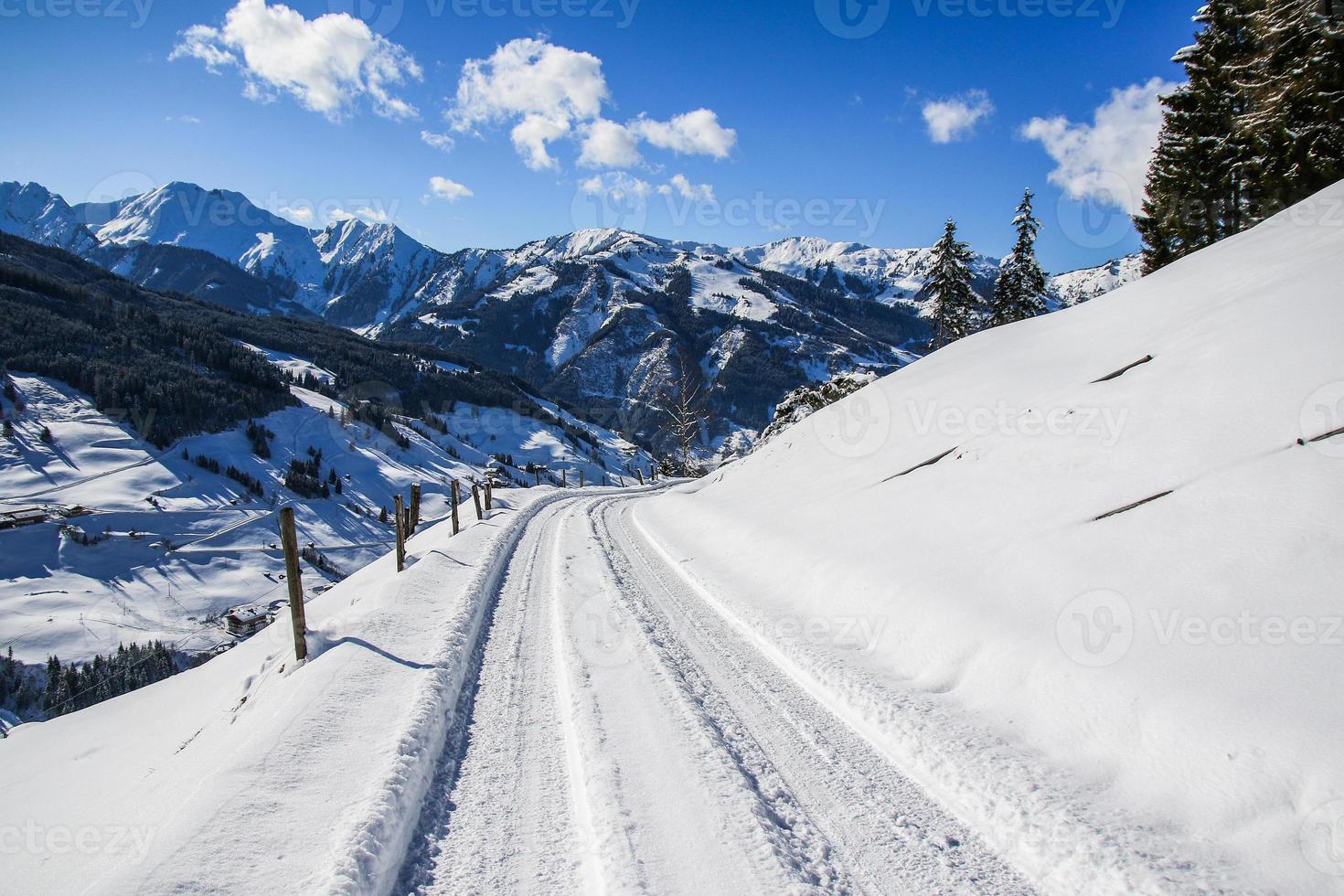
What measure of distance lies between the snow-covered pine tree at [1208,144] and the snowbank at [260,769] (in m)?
33.1

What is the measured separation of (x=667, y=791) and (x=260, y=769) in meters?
3.25

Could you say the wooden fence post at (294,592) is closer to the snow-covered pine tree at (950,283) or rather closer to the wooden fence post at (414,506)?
the wooden fence post at (414,506)

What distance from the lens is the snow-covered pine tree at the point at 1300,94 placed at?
16188mm

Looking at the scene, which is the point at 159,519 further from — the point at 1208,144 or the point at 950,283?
the point at 1208,144

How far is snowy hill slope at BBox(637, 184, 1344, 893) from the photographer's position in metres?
3.84

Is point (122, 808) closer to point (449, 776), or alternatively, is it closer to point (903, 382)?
point (449, 776)

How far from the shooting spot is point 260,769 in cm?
446

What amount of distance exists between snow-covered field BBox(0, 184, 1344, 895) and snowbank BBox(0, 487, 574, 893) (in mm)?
36

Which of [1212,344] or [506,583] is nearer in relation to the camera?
[1212,344]

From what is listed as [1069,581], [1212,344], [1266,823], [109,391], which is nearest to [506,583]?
[1069,581]

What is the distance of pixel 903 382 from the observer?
63.3 ft

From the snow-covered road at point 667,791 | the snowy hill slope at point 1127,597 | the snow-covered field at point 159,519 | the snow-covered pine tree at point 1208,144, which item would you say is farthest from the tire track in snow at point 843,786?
the snow-covered field at point 159,519

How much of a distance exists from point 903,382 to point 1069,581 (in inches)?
544

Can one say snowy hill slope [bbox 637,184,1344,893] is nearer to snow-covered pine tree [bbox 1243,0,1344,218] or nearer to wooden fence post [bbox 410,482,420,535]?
snow-covered pine tree [bbox 1243,0,1344,218]
